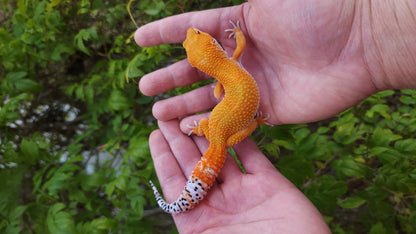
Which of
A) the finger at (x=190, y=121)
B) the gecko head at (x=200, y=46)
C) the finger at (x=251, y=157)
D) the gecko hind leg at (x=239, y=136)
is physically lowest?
the finger at (x=251, y=157)

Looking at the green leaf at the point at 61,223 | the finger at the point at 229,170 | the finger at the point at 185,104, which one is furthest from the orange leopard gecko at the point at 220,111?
the green leaf at the point at 61,223

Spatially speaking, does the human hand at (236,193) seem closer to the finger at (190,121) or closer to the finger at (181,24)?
the finger at (190,121)

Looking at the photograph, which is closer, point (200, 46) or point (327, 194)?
point (327, 194)

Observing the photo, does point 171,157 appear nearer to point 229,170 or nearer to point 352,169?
point 229,170

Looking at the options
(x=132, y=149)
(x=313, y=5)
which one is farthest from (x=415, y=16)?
(x=132, y=149)

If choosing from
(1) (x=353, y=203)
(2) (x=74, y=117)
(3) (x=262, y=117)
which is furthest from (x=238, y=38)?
(2) (x=74, y=117)

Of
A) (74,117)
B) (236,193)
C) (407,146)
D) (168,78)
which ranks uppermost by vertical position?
(168,78)

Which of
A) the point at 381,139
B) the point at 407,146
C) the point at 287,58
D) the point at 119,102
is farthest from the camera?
the point at 119,102
